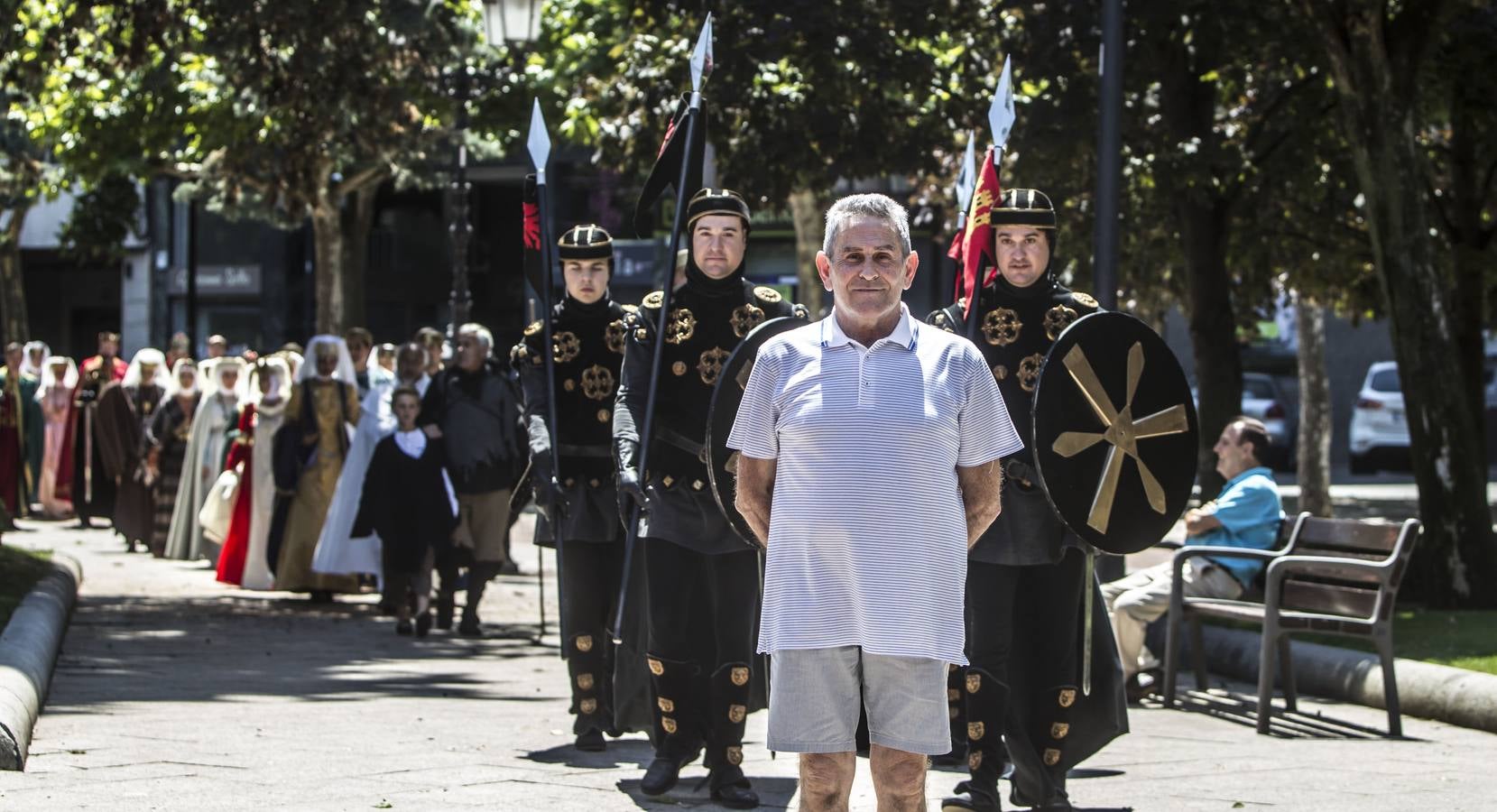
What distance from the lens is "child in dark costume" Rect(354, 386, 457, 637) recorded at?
1251 cm

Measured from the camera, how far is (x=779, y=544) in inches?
187

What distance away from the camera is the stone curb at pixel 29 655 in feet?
23.2

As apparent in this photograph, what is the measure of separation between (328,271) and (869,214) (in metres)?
21.3

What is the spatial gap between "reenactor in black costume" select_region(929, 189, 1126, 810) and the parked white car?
2836 cm

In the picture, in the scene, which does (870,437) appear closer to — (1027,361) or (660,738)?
(1027,361)

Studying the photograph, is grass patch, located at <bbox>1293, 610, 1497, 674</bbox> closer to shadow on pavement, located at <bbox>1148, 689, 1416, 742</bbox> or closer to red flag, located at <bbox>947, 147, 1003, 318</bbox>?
shadow on pavement, located at <bbox>1148, 689, 1416, 742</bbox>

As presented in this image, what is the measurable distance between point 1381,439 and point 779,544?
31172mm

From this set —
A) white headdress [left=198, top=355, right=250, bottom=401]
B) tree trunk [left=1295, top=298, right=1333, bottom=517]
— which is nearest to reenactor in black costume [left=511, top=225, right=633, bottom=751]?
white headdress [left=198, top=355, right=250, bottom=401]

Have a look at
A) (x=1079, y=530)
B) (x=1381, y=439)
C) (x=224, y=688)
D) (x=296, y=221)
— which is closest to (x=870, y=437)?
(x=1079, y=530)

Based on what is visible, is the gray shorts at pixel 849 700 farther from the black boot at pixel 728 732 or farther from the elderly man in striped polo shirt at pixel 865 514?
Result: the black boot at pixel 728 732

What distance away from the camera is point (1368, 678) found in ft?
32.9

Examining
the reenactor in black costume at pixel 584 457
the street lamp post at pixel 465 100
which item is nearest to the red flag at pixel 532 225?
the reenactor in black costume at pixel 584 457

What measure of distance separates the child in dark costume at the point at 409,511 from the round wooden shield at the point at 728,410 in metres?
6.36

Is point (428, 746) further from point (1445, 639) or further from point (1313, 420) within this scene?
point (1313, 420)
